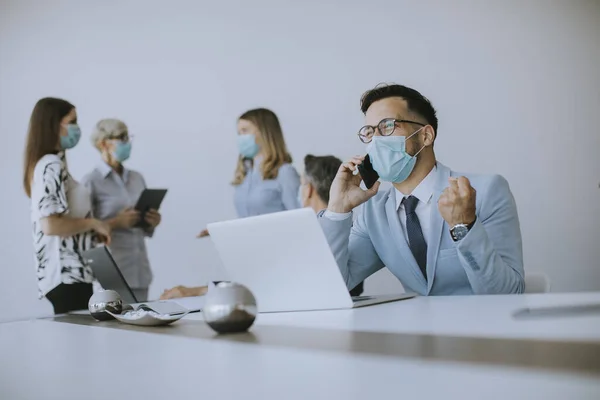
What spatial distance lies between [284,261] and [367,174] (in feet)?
3.06

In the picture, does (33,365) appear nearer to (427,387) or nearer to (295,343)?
(295,343)

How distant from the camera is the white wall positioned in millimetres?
4387

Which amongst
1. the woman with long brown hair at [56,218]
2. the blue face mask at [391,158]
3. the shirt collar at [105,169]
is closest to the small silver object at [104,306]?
the blue face mask at [391,158]

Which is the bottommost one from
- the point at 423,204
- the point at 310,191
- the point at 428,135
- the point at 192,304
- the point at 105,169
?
the point at 192,304

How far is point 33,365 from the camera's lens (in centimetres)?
77

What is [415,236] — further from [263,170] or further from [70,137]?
[70,137]

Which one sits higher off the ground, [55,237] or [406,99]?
[406,99]

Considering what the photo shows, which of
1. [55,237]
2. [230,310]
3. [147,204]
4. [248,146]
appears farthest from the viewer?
[248,146]

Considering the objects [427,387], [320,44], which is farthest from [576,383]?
[320,44]

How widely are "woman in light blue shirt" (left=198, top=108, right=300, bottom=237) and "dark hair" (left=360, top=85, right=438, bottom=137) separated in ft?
5.11

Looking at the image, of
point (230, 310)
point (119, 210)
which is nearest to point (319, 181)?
point (119, 210)

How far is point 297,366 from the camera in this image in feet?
2.00

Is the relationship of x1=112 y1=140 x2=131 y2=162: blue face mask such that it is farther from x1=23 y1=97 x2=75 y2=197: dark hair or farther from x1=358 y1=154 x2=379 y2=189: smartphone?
x1=358 y1=154 x2=379 y2=189: smartphone

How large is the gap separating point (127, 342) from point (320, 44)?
13.5ft
